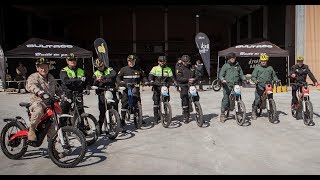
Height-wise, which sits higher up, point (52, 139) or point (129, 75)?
point (129, 75)

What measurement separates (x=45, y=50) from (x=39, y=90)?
14483 mm

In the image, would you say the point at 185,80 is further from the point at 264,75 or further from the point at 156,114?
the point at 264,75

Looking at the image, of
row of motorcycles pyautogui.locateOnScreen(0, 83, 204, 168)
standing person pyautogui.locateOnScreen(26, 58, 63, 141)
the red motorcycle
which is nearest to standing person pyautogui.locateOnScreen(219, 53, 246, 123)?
row of motorcycles pyautogui.locateOnScreen(0, 83, 204, 168)

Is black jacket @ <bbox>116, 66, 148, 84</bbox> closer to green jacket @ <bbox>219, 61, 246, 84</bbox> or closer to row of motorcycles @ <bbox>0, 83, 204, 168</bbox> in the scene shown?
row of motorcycles @ <bbox>0, 83, 204, 168</bbox>

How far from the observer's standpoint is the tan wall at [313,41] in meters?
19.5

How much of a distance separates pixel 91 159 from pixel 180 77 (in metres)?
3.91

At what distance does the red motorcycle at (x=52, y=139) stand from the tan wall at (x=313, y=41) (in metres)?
16.8

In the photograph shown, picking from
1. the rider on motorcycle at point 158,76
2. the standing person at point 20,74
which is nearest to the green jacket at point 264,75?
the rider on motorcycle at point 158,76

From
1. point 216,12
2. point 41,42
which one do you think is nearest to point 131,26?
point 216,12

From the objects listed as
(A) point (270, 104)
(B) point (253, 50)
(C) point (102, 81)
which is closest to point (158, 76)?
(C) point (102, 81)

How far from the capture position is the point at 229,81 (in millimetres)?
9047

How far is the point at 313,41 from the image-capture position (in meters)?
19.5

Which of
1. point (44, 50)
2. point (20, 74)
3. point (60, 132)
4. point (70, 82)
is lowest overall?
point (60, 132)
